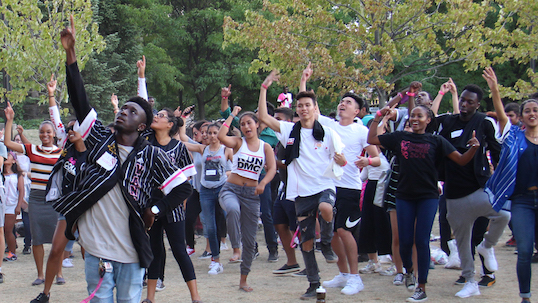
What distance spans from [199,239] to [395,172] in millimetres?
5772

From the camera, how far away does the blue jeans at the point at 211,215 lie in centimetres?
781

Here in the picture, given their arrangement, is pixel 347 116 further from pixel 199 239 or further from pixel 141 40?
pixel 141 40

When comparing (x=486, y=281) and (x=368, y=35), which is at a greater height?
(x=368, y=35)

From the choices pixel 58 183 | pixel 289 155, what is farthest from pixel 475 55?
pixel 58 183

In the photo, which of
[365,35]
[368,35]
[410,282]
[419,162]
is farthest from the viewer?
[368,35]

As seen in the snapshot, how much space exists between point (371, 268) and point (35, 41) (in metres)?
14.1

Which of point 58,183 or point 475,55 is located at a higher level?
point 475,55

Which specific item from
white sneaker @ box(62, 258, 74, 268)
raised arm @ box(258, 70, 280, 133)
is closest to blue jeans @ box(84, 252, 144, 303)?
raised arm @ box(258, 70, 280, 133)

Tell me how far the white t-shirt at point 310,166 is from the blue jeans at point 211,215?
221cm

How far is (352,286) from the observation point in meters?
6.25

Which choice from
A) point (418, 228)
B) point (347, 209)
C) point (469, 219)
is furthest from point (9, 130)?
point (469, 219)

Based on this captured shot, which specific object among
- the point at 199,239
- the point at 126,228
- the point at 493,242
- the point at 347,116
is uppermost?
the point at 347,116

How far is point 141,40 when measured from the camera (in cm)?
2812

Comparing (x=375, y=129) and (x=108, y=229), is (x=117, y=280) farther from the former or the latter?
(x=375, y=129)
